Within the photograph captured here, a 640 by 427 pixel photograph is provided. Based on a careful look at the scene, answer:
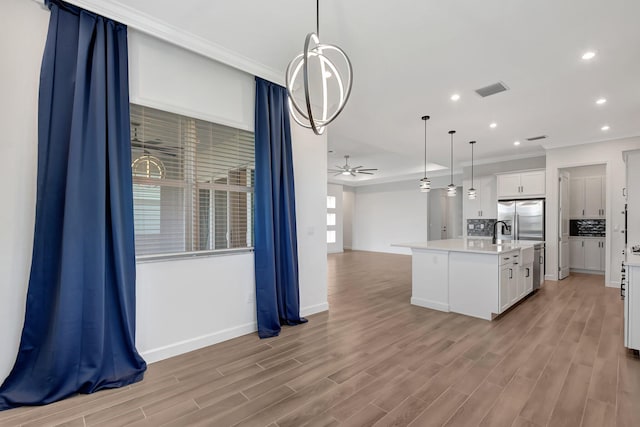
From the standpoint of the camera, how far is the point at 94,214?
2318 mm

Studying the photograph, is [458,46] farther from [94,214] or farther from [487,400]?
[94,214]

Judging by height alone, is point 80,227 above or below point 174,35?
below

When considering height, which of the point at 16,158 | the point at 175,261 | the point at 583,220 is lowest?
the point at 175,261

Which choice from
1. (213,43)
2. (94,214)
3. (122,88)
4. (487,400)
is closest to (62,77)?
(122,88)

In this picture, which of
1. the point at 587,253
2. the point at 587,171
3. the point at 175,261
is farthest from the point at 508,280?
the point at 587,171

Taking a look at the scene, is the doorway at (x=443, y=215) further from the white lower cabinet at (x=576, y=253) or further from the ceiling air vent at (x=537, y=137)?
the ceiling air vent at (x=537, y=137)

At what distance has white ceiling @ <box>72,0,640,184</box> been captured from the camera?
7.98ft

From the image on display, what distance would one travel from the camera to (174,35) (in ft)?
8.97

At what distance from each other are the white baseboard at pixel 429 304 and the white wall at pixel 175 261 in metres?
1.47

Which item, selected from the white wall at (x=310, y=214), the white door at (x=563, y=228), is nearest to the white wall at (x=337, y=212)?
the white door at (x=563, y=228)

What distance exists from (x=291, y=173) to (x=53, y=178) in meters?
2.19

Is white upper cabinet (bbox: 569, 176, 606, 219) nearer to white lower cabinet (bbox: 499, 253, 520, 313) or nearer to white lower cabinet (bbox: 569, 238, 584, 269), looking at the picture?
white lower cabinet (bbox: 569, 238, 584, 269)

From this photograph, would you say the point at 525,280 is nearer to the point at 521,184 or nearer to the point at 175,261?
the point at 521,184

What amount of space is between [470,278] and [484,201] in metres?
4.73
